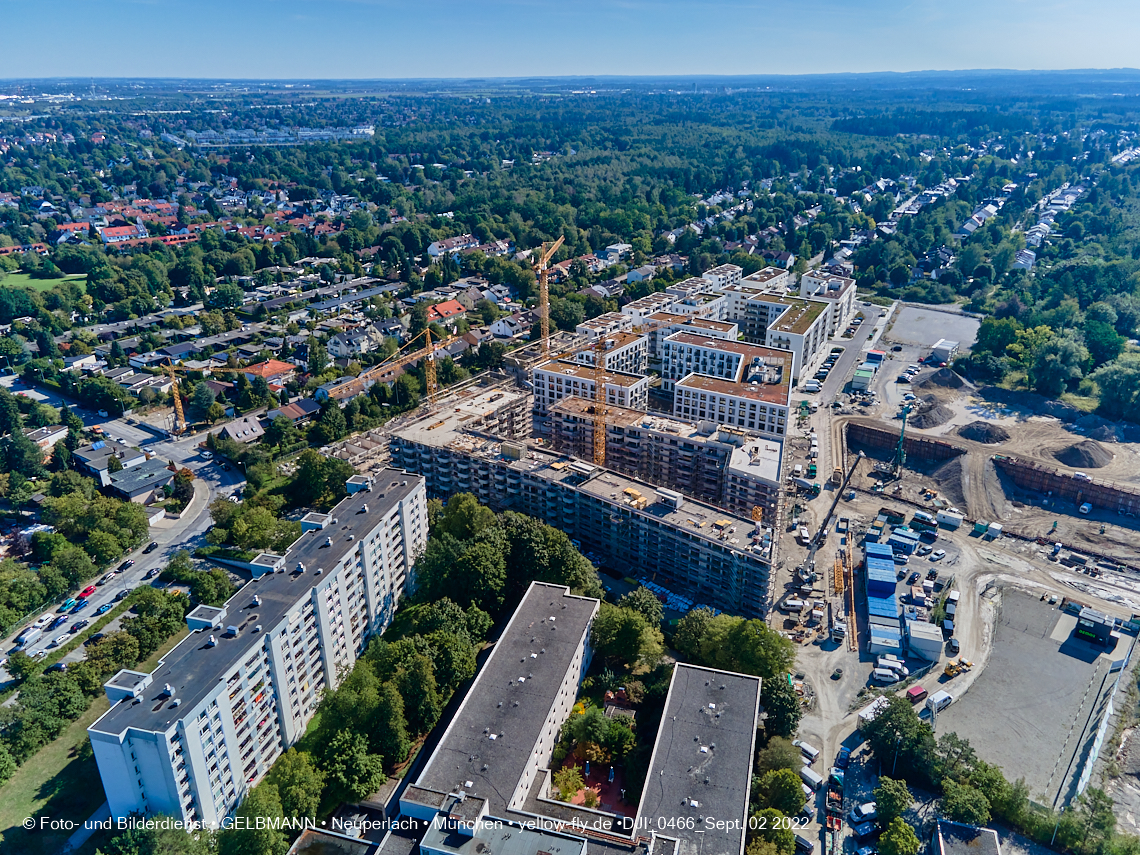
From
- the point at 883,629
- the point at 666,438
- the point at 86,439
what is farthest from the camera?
the point at 86,439

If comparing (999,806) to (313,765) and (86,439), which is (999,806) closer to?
(313,765)

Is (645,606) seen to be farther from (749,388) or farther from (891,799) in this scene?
(749,388)

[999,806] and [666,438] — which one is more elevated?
[666,438]

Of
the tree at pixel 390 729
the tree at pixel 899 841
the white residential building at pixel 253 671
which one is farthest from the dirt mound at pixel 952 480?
the tree at pixel 390 729

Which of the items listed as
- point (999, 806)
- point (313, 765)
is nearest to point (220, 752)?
point (313, 765)

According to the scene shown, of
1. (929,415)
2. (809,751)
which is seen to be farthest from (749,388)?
(809,751)

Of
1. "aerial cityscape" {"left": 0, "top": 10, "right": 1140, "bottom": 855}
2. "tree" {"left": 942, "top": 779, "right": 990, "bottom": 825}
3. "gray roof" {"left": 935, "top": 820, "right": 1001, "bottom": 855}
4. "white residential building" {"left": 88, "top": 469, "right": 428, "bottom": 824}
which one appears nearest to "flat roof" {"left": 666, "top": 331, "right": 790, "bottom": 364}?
"aerial cityscape" {"left": 0, "top": 10, "right": 1140, "bottom": 855}
